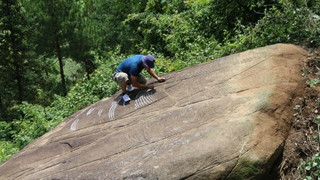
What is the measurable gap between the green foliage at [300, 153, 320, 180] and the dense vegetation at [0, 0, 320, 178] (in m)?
2.45

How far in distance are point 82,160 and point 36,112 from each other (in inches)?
239

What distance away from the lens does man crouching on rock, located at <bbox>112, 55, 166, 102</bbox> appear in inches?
200

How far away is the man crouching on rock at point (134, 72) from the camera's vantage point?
16.7 feet

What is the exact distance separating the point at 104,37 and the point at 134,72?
11816 millimetres

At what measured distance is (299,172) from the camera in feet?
11.0

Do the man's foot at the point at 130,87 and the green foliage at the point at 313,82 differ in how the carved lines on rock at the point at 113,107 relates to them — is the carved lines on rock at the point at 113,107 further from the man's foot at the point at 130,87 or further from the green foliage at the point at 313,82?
the green foliage at the point at 313,82

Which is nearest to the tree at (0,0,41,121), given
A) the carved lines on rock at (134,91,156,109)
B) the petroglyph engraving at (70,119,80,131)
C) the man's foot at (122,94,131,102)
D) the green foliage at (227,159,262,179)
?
the petroglyph engraving at (70,119,80,131)

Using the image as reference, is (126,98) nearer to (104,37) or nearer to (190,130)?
(190,130)

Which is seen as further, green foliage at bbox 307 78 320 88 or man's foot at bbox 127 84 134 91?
man's foot at bbox 127 84 134 91

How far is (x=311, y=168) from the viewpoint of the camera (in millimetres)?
3258

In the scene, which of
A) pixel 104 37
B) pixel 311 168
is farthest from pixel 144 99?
pixel 104 37

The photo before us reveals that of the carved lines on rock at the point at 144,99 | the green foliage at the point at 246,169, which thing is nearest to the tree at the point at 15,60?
the carved lines on rock at the point at 144,99

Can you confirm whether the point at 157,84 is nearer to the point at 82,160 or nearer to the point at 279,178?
the point at 82,160

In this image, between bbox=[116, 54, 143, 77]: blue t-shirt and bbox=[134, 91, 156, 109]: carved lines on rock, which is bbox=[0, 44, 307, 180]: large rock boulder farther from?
bbox=[116, 54, 143, 77]: blue t-shirt
